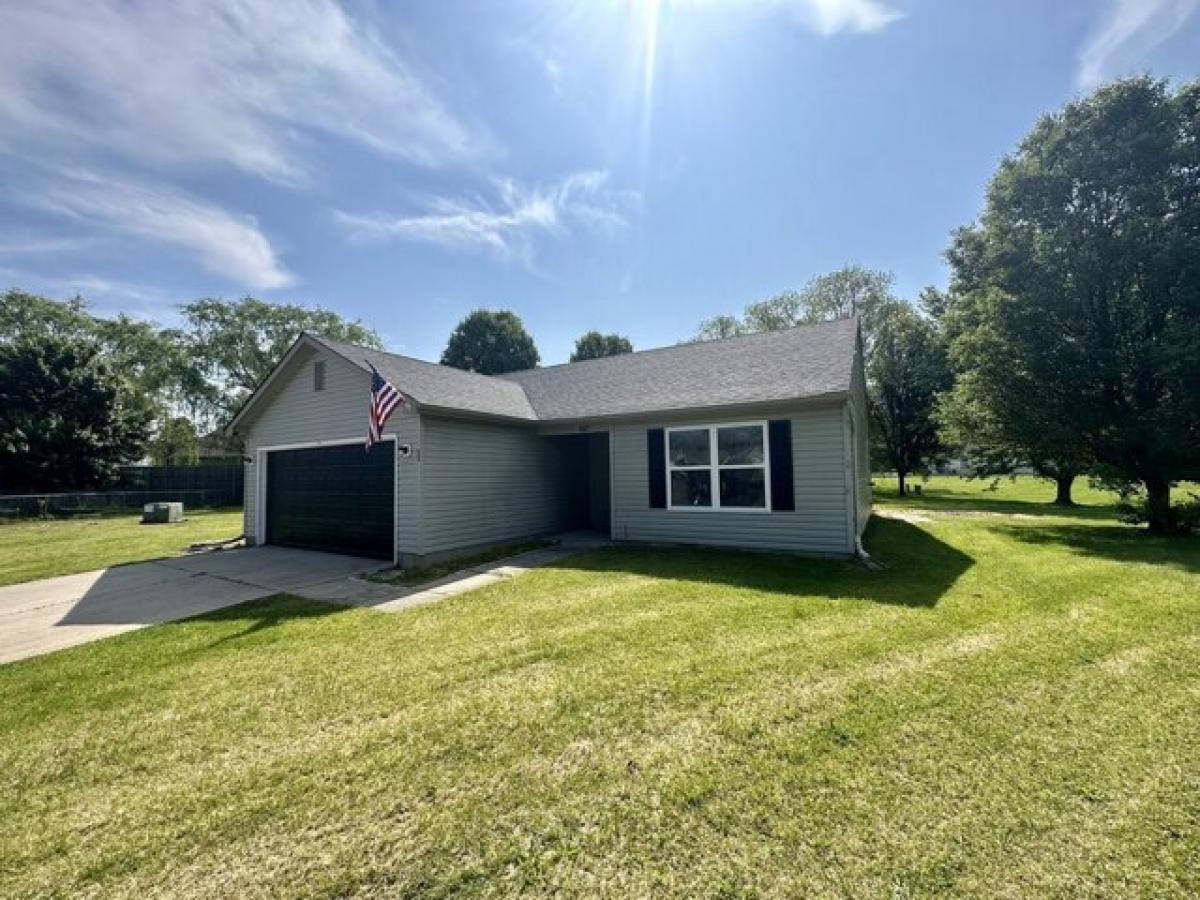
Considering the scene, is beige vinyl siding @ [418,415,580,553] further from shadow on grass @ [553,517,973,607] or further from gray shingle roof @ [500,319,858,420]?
shadow on grass @ [553,517,973,607]

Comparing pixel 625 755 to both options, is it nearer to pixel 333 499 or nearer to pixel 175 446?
pixel 333 499

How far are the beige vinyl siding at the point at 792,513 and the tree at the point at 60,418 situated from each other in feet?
89.3

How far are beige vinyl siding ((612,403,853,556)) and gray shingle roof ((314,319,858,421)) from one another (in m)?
0.51

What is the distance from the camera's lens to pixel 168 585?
8.18 meters

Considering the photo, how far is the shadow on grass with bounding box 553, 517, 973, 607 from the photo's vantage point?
6.62 meters

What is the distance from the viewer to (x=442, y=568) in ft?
28.7

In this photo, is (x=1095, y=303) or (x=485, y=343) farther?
(x=485, y=343)

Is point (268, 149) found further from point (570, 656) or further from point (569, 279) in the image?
point (570, 656)

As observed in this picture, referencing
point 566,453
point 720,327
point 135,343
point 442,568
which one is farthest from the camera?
point 720,327

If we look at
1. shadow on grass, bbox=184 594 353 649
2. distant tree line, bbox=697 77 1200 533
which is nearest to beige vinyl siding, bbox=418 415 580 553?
shadow on grass, bbox=184 594 353 649

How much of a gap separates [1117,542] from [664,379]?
9694 mm

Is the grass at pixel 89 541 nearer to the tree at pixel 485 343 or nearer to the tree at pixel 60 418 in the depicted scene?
the tree at pixel 60 418

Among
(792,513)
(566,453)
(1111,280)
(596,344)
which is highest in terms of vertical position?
(596,344)

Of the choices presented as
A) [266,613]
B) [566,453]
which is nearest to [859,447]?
[566,453]
